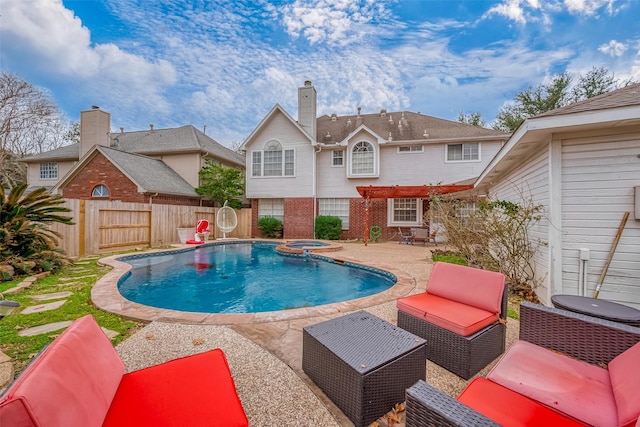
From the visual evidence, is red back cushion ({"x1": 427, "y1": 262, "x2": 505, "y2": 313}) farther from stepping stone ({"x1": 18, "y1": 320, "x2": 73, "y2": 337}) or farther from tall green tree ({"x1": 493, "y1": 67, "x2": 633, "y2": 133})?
tall green tree ({"x1": 493, "y1": 67, "x2": 633, "y2": 133})

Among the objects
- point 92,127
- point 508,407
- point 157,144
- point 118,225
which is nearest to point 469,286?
point 508,407

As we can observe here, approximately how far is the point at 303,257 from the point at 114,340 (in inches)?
301

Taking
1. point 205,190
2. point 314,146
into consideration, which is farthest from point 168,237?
point 314,146

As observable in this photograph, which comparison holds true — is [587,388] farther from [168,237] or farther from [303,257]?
[168,237]

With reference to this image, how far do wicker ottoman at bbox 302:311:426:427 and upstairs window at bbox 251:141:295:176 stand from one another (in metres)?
14.2

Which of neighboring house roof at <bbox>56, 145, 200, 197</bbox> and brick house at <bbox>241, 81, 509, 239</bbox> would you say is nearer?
neighboring house roof at <bbox>56, 145, 200, 197</bbox>

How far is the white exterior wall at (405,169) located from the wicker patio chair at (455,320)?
39.2ft

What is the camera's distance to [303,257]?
10633mm

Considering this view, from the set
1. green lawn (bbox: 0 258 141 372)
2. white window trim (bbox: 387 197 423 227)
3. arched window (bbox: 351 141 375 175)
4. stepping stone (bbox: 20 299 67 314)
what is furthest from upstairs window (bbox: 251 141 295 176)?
stepping stone (bbox: 20 299 67 314)

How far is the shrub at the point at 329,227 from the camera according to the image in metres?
15.3

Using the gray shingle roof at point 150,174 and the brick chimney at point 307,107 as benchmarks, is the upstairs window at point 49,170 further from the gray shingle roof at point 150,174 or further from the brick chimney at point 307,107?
the brick chimney at point 307,107

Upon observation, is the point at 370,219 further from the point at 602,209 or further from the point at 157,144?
the point at 157,144

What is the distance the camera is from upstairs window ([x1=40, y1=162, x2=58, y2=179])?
747 inches

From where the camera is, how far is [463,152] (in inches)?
570
